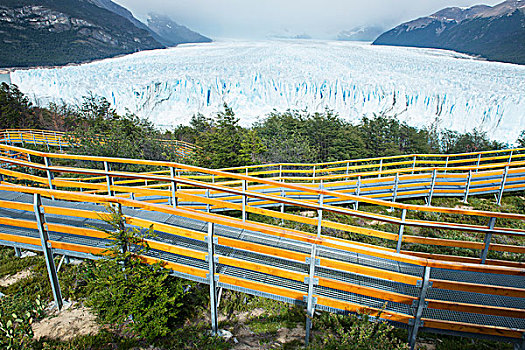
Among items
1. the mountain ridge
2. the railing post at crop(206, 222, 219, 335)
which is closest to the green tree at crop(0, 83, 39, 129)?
the railing post at crop(206, 222, 219, 335)

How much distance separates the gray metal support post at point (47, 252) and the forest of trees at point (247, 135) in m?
9.53

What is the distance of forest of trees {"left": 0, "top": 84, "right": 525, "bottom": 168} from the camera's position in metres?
13.0

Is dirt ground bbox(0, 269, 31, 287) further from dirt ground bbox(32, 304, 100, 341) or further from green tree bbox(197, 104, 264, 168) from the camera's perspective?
green tree bbox(197, 104, 264, 168)

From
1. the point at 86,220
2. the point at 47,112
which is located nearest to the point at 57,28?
the point at 47,112

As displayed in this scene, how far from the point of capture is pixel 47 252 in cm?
315

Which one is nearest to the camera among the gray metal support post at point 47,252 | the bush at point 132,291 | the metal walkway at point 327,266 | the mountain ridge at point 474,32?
the metal walkway at point 327,266

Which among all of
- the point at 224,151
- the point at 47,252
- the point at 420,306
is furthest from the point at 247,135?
the point at 420,306

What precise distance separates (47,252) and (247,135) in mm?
12458

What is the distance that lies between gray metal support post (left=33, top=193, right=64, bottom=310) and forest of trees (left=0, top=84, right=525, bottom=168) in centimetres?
953

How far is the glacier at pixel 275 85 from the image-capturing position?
986 inches

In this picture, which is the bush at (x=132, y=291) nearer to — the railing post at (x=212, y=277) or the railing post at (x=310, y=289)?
the railing post at (x=212, y=277)

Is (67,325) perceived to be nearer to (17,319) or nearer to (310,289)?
(17,319)

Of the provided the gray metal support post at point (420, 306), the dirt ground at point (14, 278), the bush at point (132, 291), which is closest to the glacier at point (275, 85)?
the dirt ground at point (14, 278)

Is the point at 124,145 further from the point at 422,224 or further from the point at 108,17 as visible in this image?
the point at 108,17
